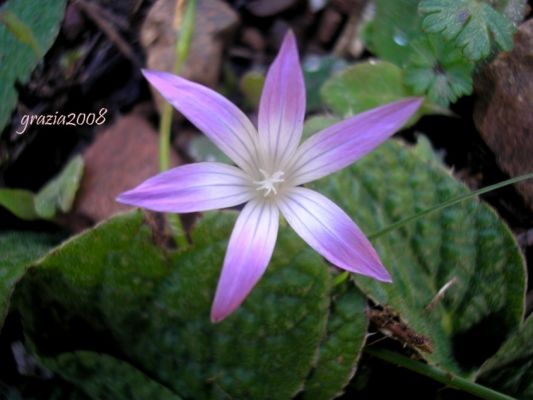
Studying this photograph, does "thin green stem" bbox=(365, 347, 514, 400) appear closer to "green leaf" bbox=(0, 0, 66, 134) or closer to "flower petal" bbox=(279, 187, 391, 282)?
"flower petal" bbox=(279, 187, 391, 282)

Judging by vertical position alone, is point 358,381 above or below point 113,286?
below

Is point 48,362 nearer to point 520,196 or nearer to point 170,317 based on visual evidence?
point 170,317

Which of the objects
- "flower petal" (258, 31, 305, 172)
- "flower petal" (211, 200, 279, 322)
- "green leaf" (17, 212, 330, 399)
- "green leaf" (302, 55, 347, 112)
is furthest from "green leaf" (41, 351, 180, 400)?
"green leaf" (302, 55, 347, 112)

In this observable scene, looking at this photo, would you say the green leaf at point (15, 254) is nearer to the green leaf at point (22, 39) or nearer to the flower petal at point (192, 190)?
the green leaf at point (22, 39)

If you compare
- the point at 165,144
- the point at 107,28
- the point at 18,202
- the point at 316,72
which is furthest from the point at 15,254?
the point at 316,72

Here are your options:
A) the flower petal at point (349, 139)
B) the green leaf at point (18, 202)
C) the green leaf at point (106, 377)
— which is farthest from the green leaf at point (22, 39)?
the flower petal at point (349, 139)

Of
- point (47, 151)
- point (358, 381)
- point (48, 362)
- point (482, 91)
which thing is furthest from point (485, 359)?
point (47, 151)
